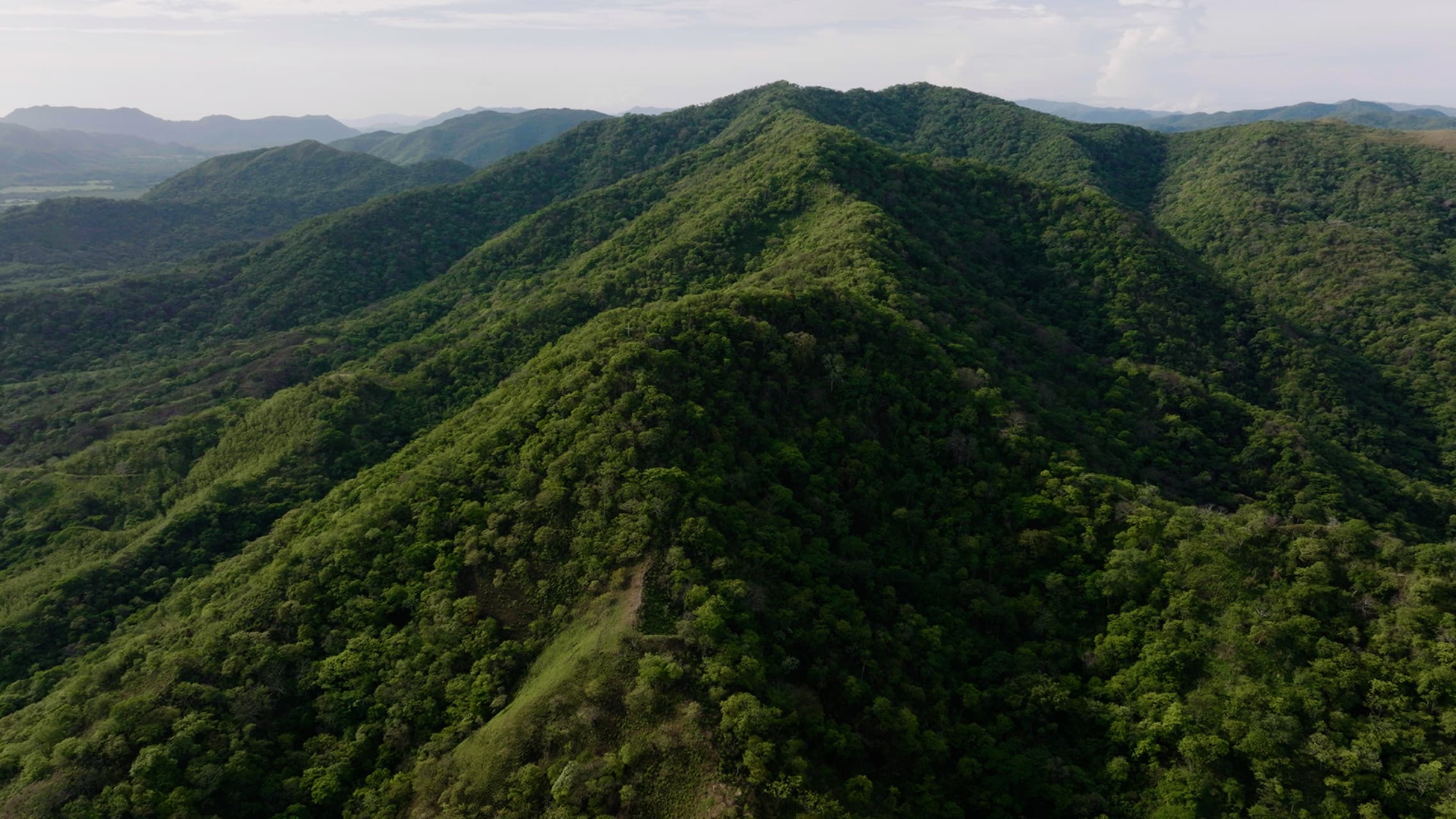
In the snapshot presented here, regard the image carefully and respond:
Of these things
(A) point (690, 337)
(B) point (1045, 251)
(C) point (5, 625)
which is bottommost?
(C) point (5, 625)

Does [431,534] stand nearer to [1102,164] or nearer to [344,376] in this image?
[344,376]

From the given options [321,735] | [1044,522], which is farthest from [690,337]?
[321,735]

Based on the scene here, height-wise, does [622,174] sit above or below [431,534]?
above

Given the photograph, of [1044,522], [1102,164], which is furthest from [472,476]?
[1102,164]

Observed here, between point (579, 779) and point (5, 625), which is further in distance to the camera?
point (5, 625)

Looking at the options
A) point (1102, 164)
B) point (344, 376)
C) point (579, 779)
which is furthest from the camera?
point (1102, 164)

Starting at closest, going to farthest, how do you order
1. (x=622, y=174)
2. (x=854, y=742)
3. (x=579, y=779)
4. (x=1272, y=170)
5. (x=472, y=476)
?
(x=579, y=779)
(x=854, y=742)
(x=472, y=476)
(x=1272, y=170)
(x=622, y=174)
